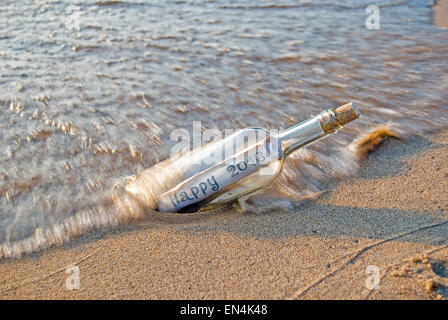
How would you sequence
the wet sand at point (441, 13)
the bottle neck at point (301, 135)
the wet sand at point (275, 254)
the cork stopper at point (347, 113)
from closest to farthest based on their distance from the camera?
1. the wet sand at point (275, 254)
2. the cork stopper at point (347, 113)
3. the bottle neck at point (301, 135)
4. the wet sand at point (441, 13)

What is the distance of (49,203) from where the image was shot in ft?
6.63

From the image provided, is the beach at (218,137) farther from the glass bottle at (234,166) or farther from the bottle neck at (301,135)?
the bottle neck at (301,135)

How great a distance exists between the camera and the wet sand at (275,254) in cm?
144

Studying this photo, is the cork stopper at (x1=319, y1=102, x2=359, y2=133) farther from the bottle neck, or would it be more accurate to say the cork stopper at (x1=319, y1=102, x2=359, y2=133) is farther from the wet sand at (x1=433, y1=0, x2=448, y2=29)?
the wet sand at (x1=433, y1=0, x2=448, y2=29)

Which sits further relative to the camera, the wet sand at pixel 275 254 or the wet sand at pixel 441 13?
the wet sand at pixel 441 13

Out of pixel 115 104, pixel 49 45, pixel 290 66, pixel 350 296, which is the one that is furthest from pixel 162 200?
pixel 49 45

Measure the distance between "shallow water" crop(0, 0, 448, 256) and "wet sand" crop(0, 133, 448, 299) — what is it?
0.55 ft

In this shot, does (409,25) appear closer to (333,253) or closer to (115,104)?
(115,104)

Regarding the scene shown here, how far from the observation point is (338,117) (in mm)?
1571

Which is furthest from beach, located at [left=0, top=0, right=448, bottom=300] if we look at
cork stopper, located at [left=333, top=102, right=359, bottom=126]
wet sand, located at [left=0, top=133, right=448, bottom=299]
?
cork stopper, located at [left=333, top=102, right=359, bottom=126]

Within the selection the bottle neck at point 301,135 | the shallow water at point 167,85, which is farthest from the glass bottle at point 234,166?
the shallow water at point 167,85

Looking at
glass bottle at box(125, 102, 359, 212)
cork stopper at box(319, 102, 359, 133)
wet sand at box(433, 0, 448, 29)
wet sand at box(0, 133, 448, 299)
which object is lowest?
wet sand at box(0, 133, 448, 299)

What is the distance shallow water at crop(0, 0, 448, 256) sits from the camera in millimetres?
2125

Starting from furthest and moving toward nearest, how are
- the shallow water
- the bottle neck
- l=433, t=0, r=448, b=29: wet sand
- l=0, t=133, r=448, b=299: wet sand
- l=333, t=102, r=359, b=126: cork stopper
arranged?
l=433, t=0, r=448, b=29: wet sand, the shallow water, the bottle neck, l=333, t=102, r=359, b=126: cork stopper, l=0, t=133, r=448, b=299: wet sand
